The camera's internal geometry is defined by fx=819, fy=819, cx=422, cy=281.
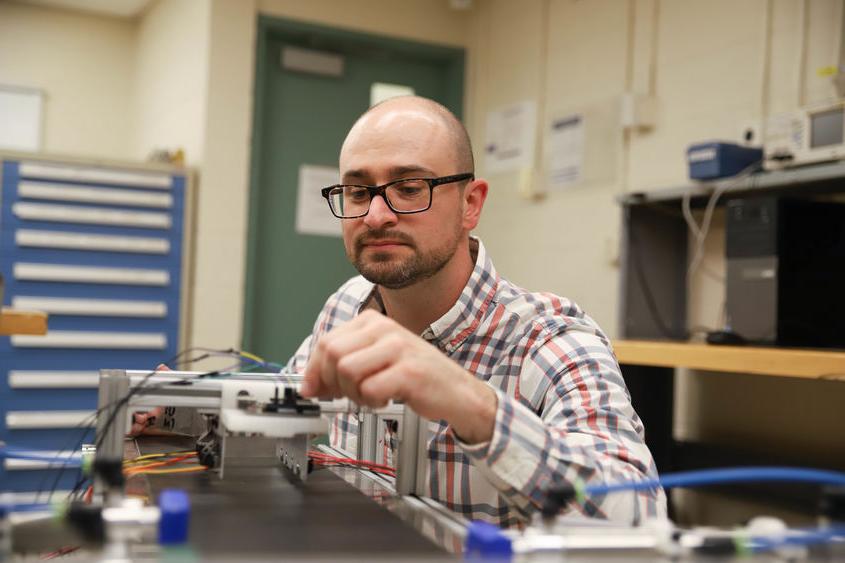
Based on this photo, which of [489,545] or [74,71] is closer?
[489,545]

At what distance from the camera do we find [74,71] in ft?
15.9

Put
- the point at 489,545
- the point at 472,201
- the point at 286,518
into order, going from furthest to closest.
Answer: the point at 472,201
the point at 286,518
the point at 489,545

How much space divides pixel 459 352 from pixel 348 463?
290mm

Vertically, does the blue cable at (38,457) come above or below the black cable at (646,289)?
below

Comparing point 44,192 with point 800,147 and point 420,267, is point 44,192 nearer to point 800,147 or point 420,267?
point 420,267

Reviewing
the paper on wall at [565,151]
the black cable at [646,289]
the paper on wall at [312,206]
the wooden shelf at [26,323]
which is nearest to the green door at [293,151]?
the paper on wall at [312,206]

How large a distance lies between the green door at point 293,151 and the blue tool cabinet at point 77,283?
440mm

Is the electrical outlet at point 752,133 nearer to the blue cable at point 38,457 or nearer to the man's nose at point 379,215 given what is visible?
the man's nose at point 379,215

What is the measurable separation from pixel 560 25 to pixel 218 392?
2.88 m

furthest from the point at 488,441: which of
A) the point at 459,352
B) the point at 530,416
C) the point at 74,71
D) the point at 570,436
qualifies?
the point at 74,71

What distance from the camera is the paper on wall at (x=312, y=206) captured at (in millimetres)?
3730

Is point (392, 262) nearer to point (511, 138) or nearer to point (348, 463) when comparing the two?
point (348, 463)

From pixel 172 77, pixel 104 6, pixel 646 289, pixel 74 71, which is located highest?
pixel 104 6

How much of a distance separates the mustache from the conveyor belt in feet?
1.36
